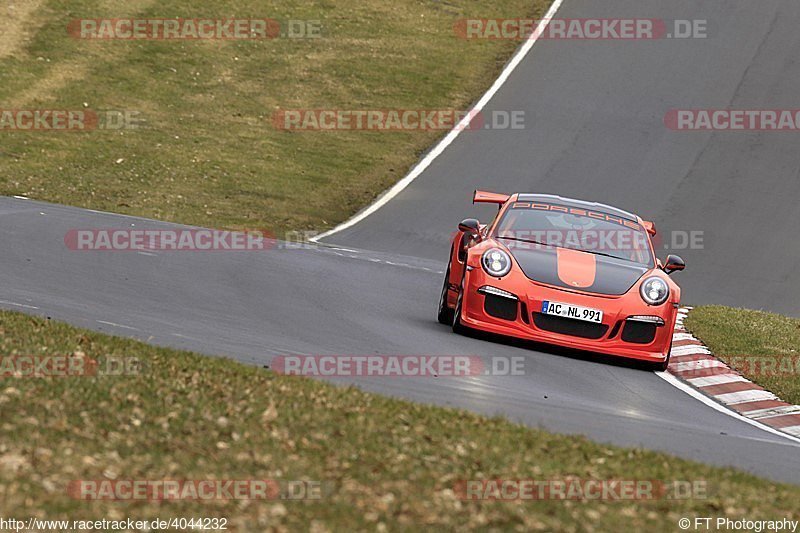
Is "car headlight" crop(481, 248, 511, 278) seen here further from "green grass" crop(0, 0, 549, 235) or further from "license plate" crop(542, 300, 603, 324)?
"green grass" crop(0, 0, 549, 235)

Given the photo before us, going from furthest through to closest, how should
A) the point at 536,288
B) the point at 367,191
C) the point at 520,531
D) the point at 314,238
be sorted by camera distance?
the point at 367,191 < the point at 314,238 < the point at 536,288 < the point at 520,531

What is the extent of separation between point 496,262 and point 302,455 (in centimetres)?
511

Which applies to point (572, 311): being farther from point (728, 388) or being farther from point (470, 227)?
point (728, 388)

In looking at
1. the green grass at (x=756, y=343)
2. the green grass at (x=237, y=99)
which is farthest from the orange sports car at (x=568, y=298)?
the green grass at (x=237, y=99)

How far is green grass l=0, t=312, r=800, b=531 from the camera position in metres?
6.02

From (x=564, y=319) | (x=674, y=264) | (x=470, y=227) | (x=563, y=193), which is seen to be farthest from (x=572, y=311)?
(x=563, y=193)

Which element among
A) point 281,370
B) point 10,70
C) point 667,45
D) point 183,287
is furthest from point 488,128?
point 281,370

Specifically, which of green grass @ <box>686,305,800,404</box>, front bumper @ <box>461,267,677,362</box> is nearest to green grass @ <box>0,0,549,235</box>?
green grass @ <box>686,305,800,404</box>

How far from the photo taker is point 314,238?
21.2 metres

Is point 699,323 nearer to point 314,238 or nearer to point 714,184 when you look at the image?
point 314,238

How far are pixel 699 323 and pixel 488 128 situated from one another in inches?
570

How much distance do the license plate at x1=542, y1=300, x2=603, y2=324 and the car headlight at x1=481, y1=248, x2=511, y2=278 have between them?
0.48 meters

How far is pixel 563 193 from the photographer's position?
966 inches

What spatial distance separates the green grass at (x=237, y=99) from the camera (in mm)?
23609
